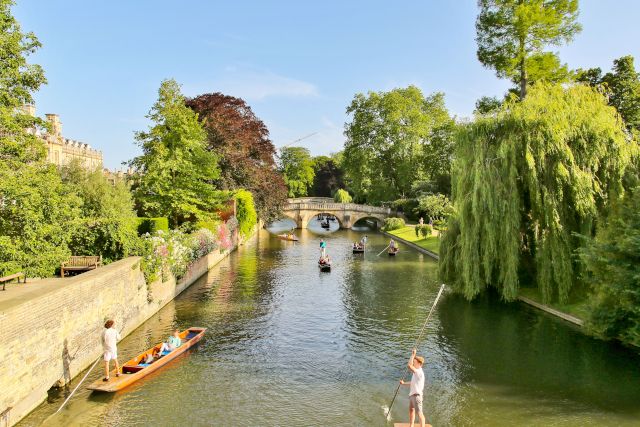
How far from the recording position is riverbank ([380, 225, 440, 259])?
134 feet

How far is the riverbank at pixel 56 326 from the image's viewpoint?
1071 centimetres

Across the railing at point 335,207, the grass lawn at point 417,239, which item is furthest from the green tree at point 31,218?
the railing at point 335,207

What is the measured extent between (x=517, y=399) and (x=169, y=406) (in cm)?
904

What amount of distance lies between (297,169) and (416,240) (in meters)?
71.2

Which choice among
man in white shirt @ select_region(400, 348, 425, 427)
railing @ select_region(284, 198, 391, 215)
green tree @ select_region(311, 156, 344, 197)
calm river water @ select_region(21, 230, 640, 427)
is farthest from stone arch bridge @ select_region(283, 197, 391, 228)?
man in white shirt @ select_region(400, 348, 425, 427)

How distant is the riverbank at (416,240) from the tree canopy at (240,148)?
14.0 meters

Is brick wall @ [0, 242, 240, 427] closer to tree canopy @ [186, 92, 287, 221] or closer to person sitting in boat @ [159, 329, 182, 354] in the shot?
person sitting in boat @ [159, 329, 182, 354]

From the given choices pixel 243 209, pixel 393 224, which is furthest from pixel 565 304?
pixel 393 224

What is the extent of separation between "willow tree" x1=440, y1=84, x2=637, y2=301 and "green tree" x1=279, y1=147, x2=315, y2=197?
3533 inches

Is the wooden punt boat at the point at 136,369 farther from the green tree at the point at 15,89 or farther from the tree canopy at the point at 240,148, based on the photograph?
the tree canopy at the point at 240,148

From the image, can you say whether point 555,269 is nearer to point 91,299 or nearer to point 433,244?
point 91,299

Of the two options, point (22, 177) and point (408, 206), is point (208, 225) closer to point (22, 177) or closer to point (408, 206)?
point (22, 177)

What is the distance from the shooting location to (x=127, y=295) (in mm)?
17906

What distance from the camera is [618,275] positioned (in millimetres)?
14922
